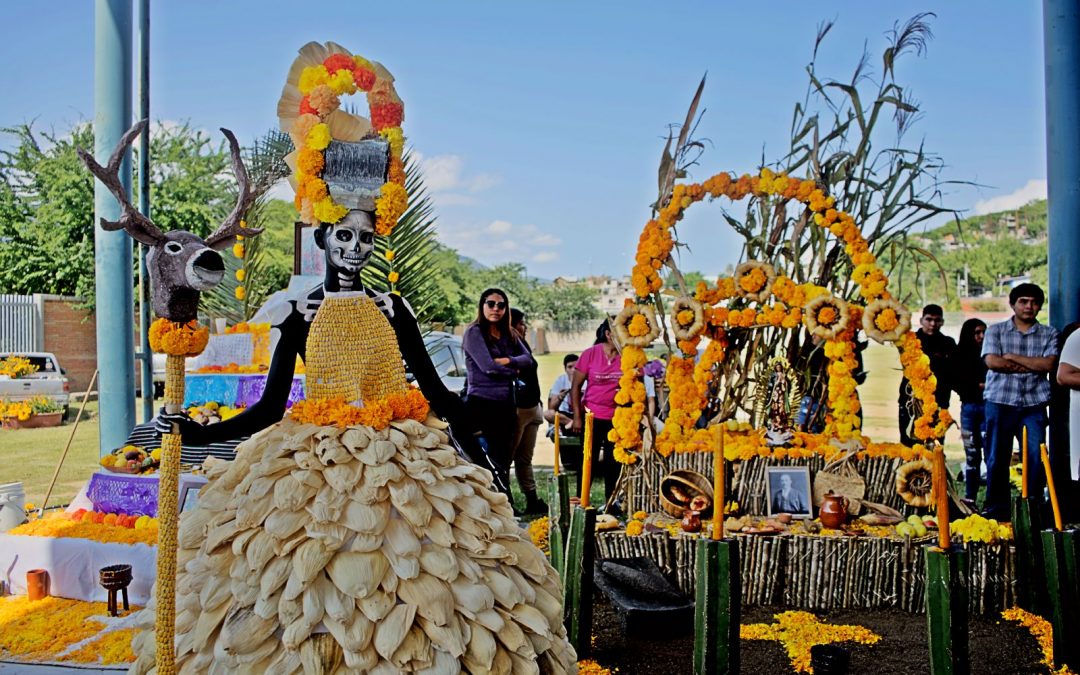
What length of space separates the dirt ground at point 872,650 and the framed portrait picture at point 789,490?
70 centimetres

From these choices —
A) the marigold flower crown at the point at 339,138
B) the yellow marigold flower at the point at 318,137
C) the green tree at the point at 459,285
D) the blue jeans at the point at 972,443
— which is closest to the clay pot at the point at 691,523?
the marigold flower crown at the point at 339,138

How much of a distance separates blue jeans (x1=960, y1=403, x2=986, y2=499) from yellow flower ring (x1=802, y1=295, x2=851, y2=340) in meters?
2.91

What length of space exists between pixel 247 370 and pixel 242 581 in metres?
4.58

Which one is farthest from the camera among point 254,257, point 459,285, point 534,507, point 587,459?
point 459,285

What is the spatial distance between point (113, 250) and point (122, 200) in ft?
15.2

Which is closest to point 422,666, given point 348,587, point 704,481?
point 348,587

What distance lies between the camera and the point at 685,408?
5309 millimetres

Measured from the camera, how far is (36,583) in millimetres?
4711

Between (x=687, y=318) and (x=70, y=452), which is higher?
(x=687, y=318)

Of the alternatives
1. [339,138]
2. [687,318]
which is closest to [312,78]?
[339,138]

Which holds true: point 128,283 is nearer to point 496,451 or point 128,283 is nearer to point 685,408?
point 496,451

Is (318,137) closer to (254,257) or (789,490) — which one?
(789,490)

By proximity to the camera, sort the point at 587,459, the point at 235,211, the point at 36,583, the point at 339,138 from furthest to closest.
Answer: the point at 36,583, the point at 587,459, the point at 339,138, the point at 235,211

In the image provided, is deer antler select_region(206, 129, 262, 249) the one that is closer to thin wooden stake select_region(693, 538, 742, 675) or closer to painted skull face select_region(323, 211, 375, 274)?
painted skull face select_region(323, 211, 375, 274)
